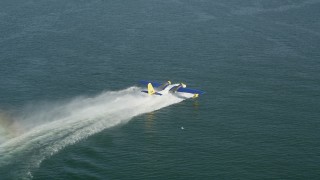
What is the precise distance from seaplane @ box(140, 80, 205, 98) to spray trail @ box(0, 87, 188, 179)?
5.52ft

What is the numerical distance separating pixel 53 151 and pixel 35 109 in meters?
29.9

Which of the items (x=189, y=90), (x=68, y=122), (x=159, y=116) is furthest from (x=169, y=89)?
(x=68, y=122)

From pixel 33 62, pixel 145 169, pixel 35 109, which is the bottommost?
pixel 145 169

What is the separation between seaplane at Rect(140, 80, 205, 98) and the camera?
16138cm

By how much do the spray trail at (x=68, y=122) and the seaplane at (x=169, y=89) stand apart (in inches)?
66.2

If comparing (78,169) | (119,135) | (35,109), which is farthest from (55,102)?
(78,169)

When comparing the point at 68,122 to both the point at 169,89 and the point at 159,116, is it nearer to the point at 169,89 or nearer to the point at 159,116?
the point at 159,116

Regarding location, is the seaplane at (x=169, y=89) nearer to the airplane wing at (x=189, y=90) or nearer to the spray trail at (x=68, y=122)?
the airplane wing at (x=189, y=90)

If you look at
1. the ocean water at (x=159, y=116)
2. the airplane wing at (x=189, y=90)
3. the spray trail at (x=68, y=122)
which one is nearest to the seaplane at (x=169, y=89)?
the airplane wing at (x=189, y=90)

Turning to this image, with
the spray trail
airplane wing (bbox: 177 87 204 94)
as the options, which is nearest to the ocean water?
the spray trail

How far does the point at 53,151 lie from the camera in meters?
127

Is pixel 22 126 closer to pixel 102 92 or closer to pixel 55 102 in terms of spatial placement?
pixel 55 102

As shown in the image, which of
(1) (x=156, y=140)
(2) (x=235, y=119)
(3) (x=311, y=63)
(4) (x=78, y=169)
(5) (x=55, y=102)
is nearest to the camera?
(4) (x=78, y=169)

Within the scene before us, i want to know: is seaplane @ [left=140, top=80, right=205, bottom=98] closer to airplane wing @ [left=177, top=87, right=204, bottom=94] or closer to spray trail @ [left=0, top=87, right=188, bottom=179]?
airplane wing @ [left=177, top=87, right=204, bottom=94]
